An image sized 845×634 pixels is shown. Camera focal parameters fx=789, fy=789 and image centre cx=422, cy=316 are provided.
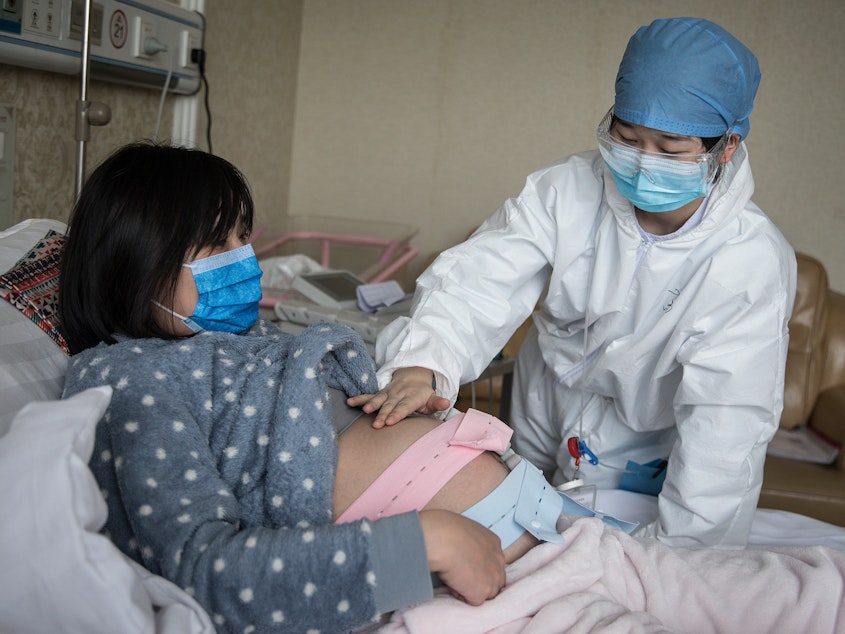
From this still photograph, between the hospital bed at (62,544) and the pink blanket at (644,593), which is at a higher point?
the hospital bed at (62,544)

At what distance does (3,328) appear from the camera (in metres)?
1.13

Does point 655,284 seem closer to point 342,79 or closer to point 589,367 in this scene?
point 589,367

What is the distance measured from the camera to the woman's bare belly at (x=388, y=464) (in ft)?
3.60

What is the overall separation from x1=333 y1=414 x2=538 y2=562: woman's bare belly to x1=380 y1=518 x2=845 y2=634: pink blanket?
12 cm

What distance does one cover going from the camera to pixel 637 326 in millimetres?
1607

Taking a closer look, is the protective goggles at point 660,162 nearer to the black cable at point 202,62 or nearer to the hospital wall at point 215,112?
the hospital wall at point 215,112

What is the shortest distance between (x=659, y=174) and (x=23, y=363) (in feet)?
3.69

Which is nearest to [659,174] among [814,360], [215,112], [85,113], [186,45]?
[85,113]

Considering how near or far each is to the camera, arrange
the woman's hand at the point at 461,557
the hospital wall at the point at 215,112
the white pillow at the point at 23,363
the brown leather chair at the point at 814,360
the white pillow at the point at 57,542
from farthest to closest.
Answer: the brown leather chair at the point at 814,360 → the hospital wall at the point at 215,112 → the white pillow at the point at 23,363 → the woman's hand at the point at 461,557 → the white pillow at the point at 57,542

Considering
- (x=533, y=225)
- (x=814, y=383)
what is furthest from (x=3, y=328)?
(x=814, y=383)

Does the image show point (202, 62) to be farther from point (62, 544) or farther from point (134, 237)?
point (62, 544)

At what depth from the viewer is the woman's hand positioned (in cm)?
92

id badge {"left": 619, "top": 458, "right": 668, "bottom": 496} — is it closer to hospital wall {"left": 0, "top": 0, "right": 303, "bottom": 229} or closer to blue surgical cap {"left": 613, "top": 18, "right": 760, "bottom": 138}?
blue surgical cap {"left": 613, "top": 18, "right": 760, "bottom": 138}

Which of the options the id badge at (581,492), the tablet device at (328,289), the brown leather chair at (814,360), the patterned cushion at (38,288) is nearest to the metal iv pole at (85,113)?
the patterned cushion at (38,288)
